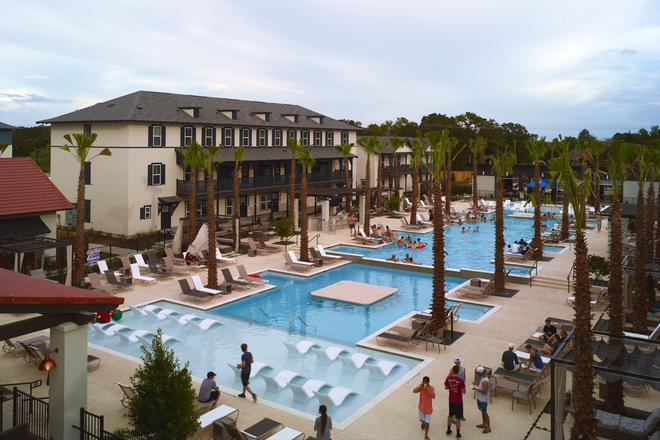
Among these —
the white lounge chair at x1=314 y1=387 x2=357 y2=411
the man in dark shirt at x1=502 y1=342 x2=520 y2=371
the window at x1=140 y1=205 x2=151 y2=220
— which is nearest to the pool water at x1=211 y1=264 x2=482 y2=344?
the white lounge chair at x1=314 y1=387 x2=357 y2=411

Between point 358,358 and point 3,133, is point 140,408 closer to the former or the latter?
point 358,358

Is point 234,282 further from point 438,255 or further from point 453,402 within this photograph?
point 453,402

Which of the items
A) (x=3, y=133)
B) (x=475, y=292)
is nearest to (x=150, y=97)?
(x=3, y=133)

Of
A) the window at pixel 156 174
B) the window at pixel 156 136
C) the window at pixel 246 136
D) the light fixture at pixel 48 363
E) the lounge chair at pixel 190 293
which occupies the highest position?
the window at pixel 246 136

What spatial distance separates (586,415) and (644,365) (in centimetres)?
145

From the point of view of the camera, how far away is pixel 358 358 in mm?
14781

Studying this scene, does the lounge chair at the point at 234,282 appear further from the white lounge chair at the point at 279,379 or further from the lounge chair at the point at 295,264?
the white lounge chair at the point at 279,379

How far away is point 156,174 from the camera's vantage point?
120ft

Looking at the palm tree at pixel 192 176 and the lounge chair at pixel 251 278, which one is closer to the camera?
the lounge chair at pixel 251 278

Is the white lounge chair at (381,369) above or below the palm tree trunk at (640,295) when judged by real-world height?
below

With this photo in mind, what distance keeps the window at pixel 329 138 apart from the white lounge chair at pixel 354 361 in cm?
4194

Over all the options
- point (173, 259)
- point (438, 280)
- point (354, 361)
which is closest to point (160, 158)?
point (173, 259)

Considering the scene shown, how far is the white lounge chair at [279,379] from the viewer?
1305cm

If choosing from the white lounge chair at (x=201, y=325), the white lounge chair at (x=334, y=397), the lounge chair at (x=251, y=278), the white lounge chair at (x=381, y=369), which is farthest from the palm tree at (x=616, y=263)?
the lounge chair at (x=251, y=278)
